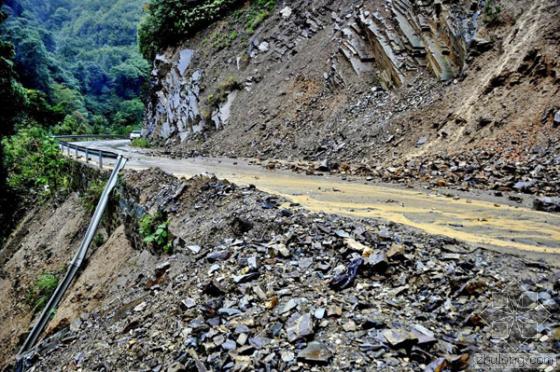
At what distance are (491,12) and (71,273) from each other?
13.8 metres

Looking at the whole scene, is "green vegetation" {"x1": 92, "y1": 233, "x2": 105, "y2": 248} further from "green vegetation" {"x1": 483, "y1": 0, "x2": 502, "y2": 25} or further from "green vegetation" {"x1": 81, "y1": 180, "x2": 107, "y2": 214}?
"green vegetation" {"x1": 483, "y1": 0, "x2": 502, "y2": 25}

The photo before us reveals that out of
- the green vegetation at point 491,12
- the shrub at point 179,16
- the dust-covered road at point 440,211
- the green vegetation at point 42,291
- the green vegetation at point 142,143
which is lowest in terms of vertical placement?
the green vegetation at point 42,291

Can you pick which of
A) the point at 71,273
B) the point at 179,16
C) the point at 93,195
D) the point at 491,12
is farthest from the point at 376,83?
the point at 179,16

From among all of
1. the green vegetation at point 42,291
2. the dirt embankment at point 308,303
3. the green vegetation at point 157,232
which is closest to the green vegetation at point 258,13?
the green vegetation at point 42,291

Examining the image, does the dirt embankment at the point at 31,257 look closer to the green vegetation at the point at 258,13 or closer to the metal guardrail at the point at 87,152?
the metal guardrail at the point at 87,152

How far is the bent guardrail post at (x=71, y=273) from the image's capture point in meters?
7.54

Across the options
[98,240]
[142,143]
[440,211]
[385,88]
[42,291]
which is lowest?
[42,291]

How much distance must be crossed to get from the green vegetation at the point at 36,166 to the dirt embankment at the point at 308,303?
1095cm

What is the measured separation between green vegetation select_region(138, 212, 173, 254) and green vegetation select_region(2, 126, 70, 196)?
8854mm

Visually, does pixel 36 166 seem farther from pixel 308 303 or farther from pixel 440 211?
pixel 308 303

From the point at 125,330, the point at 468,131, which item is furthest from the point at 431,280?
the point at 468,131

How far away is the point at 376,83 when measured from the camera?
608 inches

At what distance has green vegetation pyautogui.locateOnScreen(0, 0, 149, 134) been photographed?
46406 mm

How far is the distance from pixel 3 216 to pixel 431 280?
17.8 m
